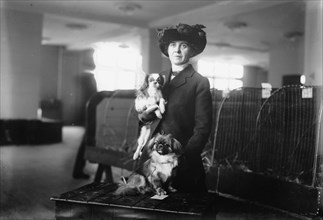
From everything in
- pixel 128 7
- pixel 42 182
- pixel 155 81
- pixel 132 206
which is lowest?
pixel 42 182

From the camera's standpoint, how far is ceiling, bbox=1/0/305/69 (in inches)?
69.8

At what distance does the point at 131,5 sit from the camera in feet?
8.25

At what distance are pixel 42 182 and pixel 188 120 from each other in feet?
5.73

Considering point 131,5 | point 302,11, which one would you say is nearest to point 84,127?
point 131,5

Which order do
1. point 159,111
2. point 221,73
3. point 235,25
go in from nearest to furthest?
point 159,111
point 221,73
point 235,25

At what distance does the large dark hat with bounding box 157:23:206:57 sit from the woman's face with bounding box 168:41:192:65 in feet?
0.05

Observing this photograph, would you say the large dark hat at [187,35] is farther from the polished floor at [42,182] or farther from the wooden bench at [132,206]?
the polished floor at [42,182]

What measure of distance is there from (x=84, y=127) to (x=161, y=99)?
1364 millimetres

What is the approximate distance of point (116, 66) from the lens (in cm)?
166

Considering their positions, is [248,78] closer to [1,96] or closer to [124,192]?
[124,192]

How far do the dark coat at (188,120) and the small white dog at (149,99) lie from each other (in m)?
0.03

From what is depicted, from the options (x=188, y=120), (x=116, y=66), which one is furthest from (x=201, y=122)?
(x=116, y=66)

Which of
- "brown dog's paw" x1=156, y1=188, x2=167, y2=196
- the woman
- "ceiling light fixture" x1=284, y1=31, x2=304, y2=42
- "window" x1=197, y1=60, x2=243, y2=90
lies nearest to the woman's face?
the woman

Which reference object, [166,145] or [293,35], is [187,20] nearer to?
[166,145]
